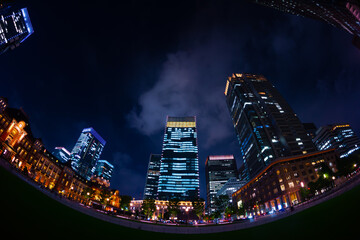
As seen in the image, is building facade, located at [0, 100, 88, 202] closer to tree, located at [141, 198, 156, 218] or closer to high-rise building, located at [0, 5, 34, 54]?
high-rise building, located at [0, 5, 34, 54]

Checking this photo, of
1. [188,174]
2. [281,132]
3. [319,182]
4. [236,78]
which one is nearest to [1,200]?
[319,182]

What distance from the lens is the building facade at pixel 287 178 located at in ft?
257

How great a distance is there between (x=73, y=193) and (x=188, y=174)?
111565 millimetres

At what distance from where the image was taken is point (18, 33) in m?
71.8

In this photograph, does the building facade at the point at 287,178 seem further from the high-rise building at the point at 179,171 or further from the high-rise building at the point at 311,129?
the high-rise building at the point at 311,129

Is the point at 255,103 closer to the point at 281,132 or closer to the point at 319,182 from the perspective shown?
the point at 281,132

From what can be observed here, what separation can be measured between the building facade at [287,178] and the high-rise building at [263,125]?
67.0ft

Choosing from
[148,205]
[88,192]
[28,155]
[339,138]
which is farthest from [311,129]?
[28,155]

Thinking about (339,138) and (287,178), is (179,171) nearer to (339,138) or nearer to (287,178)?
(287,178)

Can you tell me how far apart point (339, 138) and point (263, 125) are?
281 ft

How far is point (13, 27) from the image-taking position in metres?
69.1

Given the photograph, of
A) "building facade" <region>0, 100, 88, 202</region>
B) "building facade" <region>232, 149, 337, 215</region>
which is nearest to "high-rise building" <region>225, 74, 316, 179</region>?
"building facade" <region>232, 149, 337, 215</region>

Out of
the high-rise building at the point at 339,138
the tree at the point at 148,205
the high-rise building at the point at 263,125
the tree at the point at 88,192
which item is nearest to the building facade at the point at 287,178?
the high-rise building at the point at 263,125

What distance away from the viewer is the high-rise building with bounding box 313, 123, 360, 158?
141m
